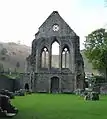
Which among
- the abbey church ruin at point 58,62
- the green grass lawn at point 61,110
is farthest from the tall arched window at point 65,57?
the green grass lawn at point 61,110

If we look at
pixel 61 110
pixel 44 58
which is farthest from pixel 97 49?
pixel 61 110

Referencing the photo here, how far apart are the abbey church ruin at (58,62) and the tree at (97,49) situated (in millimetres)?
2351

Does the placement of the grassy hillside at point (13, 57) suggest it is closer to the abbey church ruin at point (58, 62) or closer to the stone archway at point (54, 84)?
the abbey church ruin at point (58, 62)

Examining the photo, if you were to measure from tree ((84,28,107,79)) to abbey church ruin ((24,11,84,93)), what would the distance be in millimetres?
2351

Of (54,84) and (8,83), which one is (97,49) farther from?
(8,83)

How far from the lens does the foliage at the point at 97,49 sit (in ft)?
191

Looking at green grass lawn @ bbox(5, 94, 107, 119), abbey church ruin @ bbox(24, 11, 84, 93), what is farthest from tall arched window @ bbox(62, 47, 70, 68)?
green grass lawn @ bbox(5, 94, 107, 119)

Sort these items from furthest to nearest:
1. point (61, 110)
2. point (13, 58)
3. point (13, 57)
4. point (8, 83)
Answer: point (13, 57) → point (13, 58) → point (8, 83) → point (61, 110)

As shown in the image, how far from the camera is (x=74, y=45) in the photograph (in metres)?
59.1

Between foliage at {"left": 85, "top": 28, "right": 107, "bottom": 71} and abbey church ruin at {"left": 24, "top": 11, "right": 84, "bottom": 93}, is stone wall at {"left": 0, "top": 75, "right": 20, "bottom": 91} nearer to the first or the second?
abbey church ruin at {"left": 24, "top": 11, "right": 84, "bottom": 93}

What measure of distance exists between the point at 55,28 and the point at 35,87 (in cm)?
1146

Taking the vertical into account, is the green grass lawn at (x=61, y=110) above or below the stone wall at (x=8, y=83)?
below

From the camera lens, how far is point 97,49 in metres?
60.1

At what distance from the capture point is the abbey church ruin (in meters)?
57.8
